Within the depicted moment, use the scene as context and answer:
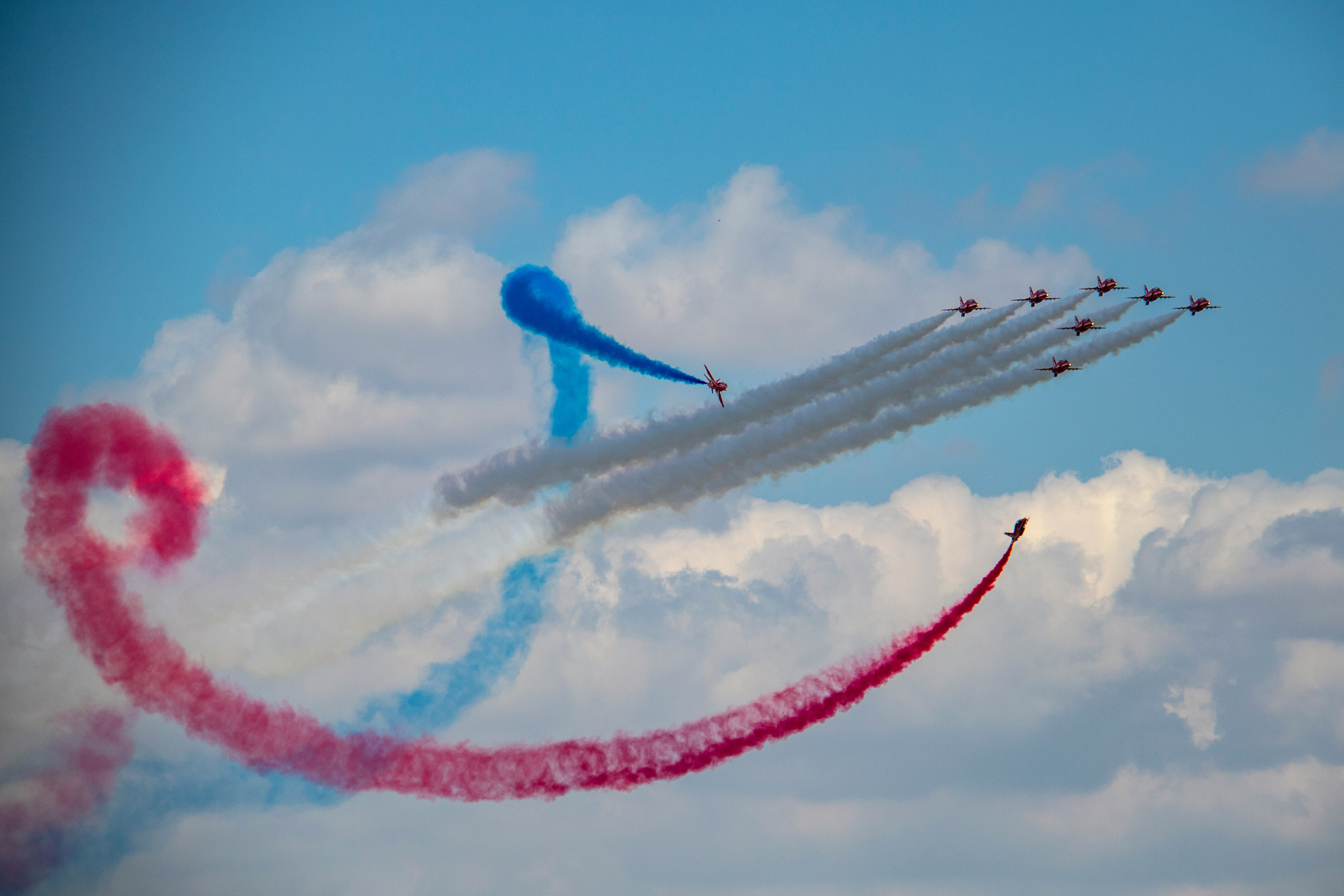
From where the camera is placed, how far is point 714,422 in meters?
84.8

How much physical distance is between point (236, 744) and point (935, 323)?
40567 millimetres

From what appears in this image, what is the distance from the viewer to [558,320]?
276 feet

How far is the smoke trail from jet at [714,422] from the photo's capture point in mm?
83625

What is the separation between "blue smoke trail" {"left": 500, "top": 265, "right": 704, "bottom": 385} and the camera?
83.0 m

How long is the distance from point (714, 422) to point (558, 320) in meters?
8.94

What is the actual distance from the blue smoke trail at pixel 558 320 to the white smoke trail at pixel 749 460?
14.0ft

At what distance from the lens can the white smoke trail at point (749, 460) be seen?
83625 mm

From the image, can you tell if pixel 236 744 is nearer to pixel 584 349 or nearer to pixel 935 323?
pixel 584 349

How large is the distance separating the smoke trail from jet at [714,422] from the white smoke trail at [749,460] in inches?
30.8

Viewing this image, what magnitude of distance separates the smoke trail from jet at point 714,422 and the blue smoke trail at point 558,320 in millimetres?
2796

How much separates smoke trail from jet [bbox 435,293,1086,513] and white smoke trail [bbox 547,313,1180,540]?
0.78 m

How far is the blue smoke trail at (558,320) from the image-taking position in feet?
272

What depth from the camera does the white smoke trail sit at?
83.6 m

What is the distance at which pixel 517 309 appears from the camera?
A: 8481 centimetres
